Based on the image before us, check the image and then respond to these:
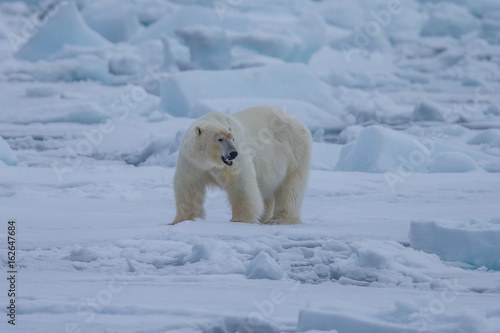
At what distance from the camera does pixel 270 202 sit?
14.1 ft

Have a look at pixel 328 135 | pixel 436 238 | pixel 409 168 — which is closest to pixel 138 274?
pixel 436 238

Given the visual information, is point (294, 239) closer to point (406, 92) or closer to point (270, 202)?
point (270, 202)

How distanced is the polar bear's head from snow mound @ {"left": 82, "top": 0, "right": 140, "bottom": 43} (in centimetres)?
1607

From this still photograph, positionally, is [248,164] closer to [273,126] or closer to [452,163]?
[273,126]

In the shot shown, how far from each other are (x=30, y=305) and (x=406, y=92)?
1171cm

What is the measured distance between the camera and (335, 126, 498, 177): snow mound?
5828 mm

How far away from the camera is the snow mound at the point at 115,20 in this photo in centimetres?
1898

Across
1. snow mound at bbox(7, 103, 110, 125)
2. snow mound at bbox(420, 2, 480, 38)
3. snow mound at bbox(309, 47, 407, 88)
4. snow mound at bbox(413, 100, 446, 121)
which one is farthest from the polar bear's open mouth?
snow mound at bbox(420, 2, 480, 38)

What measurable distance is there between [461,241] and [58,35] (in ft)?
46.5

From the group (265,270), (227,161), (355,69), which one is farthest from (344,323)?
(355,69)

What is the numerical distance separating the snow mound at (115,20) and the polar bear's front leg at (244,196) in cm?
1601

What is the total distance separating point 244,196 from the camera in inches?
146

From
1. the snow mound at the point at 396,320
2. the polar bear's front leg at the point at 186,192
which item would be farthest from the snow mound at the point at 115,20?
the snow mound at the point at 396,320

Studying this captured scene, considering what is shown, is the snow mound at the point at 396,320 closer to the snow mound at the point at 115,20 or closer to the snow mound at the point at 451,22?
the snow mound at the point at 115,20
